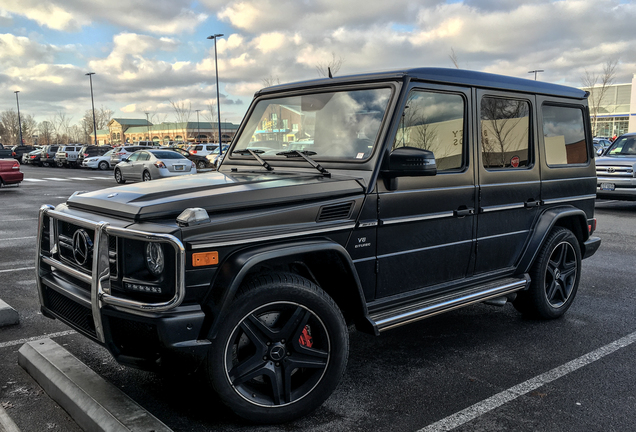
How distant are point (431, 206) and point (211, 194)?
5.28 ft

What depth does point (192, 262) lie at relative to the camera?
2.81 metres

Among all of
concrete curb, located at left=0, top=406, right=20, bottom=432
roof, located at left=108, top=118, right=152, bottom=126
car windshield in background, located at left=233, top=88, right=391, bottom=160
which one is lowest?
concrete curb, located at left=0, top=406, right=20, bottom=432

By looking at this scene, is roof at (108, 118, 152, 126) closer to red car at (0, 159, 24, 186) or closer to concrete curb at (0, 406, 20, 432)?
red car at (0, 159, 24, 186)

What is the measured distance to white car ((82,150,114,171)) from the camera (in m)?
38.9

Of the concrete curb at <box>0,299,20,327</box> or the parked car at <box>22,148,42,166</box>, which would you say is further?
the parked car at <box>22,148,42,166</box>

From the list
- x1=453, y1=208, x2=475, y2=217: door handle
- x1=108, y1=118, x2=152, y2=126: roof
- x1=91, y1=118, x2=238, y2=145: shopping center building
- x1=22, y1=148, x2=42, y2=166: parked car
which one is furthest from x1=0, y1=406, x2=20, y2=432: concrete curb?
x1=108, y1=118, x2=152, y2=126: roof

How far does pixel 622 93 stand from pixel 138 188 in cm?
8112

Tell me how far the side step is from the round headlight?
139 centimetres

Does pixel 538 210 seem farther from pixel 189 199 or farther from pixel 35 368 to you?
pixel 35 368

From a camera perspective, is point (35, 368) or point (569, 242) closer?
point (35, 368)

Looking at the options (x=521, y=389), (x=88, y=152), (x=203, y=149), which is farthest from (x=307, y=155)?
(x=88, y=152)

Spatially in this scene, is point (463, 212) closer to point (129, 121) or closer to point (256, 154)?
point (256, 154)

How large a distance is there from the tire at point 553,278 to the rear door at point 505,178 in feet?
1.05

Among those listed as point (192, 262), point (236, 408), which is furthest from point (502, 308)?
point (192, 262)
